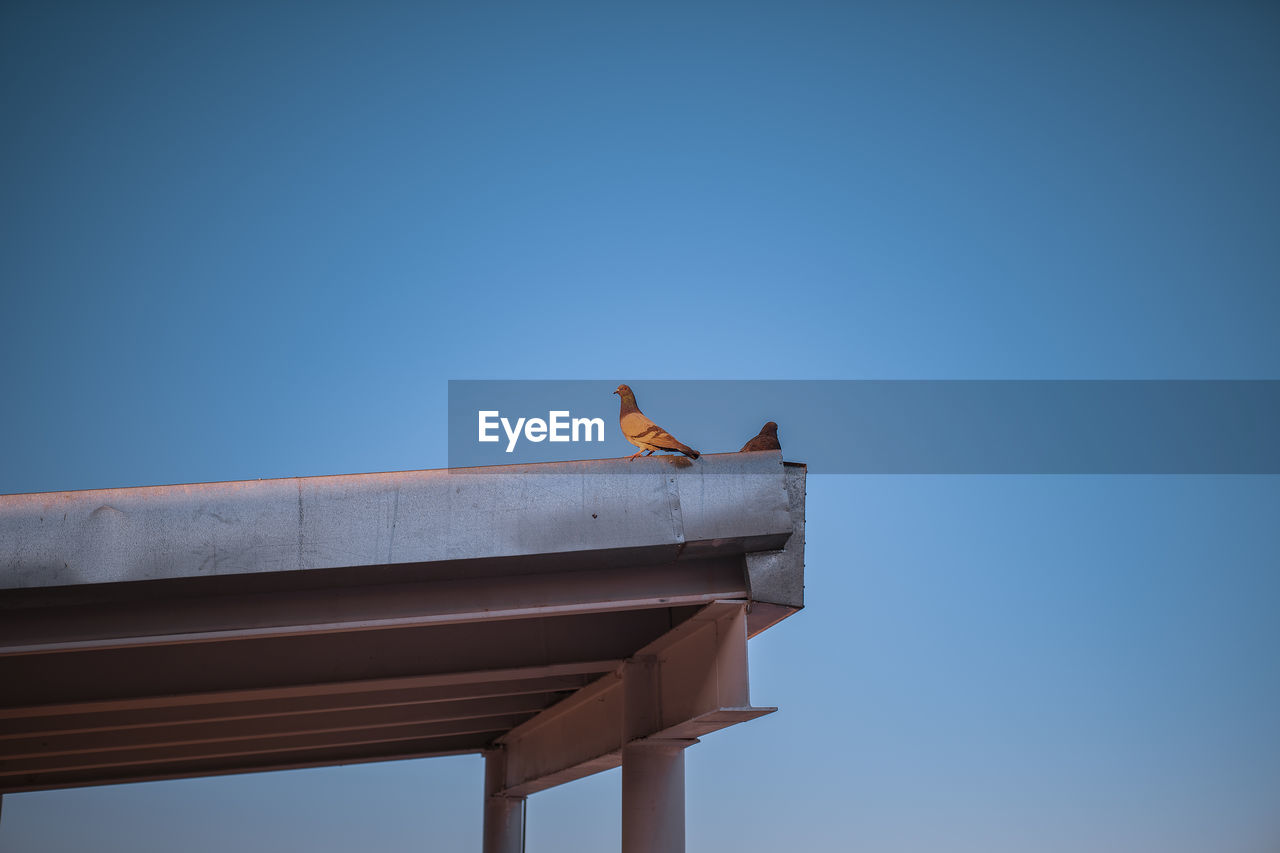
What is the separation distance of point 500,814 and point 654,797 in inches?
329

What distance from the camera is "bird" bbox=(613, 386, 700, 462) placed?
885cm

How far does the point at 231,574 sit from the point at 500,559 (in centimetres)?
197

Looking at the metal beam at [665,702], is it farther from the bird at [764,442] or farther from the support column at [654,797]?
the bird at [764,442]

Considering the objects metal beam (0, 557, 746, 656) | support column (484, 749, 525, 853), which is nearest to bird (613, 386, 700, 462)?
metal beam (0, 557, 746, 656)

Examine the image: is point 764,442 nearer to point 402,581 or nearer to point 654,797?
point 402,581

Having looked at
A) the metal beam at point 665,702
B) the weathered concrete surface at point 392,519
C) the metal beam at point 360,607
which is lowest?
the metal beam at point 665,702

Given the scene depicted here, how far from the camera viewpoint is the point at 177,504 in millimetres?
8359

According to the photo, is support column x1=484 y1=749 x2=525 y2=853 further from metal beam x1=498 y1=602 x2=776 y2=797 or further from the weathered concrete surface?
the weathered concrete surface

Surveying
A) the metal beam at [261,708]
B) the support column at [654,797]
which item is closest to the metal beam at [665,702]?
the support column at [654,797]

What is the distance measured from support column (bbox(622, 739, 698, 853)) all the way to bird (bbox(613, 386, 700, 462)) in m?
3.42

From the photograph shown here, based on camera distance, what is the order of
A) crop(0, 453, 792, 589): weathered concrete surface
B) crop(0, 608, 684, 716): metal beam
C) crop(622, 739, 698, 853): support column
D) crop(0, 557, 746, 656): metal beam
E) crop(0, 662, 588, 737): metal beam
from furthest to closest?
crop(0, 662, 588, 737): metal beam < crop(622, 739, 698, 853): support column < crop(0, 608, 684, 716): metal beam < crop(0, 557, 746, 656): metal beam < crop(0, 453, 792, 589): weathered concrete surface

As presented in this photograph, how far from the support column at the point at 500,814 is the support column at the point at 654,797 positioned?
761 centimetres

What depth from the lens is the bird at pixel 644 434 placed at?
8.85 metres

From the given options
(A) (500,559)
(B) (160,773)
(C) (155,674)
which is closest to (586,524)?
(A) (500,559)
